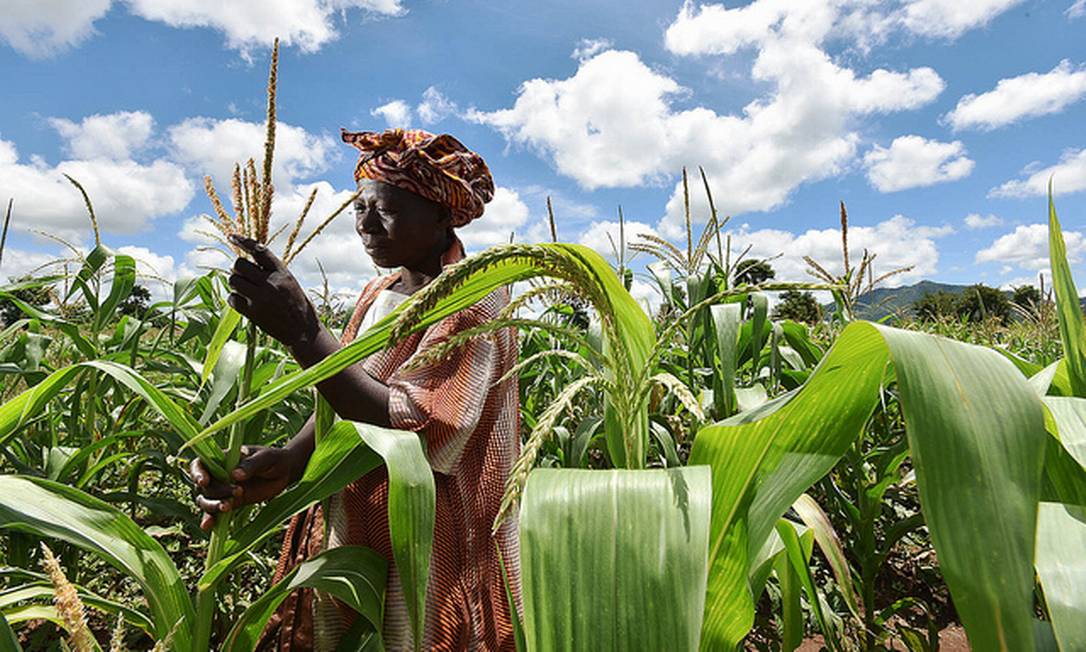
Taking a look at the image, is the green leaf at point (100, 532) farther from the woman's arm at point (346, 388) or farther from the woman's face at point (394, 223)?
the woman's face at point (394, 223)

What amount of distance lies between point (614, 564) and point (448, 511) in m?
0.86

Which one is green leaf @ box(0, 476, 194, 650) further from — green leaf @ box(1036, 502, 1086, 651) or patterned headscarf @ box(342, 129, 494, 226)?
green leaf @ box(1036, 502, 1086, 651)

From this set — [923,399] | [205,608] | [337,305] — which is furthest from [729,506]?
[337,305]

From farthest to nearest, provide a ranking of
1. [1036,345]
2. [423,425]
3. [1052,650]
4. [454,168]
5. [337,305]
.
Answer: [1036,345] → [337,305] → [454,168] → [423,425] → [1052,650]

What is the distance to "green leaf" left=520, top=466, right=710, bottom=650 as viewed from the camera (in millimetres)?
491

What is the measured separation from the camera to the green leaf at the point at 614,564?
491 millimetres

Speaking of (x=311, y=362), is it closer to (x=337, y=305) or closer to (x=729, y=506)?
(x=729, y=506)

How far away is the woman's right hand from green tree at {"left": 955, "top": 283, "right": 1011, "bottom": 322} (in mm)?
3865

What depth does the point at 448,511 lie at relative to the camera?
131 centimetres

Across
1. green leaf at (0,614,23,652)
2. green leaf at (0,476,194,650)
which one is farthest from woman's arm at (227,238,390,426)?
green leaf at (0,614,23,652)

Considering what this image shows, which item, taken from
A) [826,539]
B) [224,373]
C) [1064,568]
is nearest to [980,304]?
[826,539]

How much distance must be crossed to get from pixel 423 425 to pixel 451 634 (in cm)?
45

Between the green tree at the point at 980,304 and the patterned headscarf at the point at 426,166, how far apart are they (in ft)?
11.0

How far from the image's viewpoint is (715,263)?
229 centimetres
